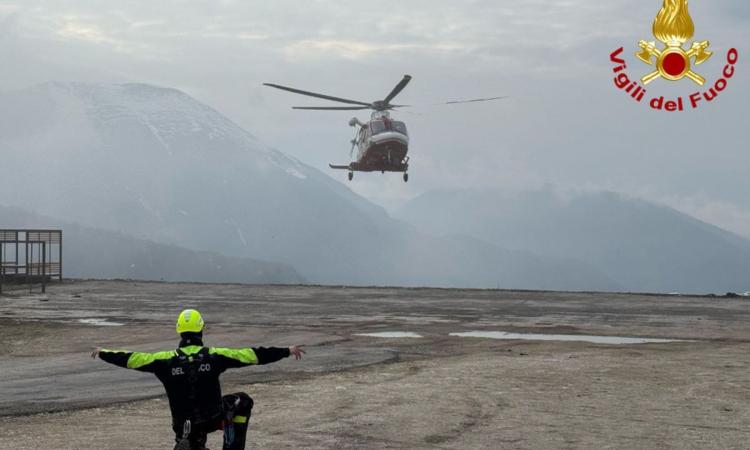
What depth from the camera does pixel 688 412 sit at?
17141 mm

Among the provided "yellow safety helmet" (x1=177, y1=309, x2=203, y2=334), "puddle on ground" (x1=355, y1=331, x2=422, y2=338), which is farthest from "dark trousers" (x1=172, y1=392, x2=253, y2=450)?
"puddle on ground" (x1=355, y1=331, x2=422, y2=338)

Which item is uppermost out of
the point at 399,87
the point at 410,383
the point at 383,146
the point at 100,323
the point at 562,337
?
the point at 399,87

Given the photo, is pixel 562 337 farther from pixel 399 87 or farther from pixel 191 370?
pixel 399 87

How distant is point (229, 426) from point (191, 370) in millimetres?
724

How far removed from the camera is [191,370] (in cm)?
984

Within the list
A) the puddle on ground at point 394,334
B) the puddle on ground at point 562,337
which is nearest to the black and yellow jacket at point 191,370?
the puddle on ground at point 562,337

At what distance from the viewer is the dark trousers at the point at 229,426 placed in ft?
32.3

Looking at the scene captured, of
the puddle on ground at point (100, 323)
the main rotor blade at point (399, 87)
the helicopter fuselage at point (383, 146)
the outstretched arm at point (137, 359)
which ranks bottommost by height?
the puddle on ground at point (100, 323)

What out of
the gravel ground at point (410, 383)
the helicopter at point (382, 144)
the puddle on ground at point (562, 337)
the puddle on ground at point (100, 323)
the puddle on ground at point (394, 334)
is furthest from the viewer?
the helicopter at point (382, 144)

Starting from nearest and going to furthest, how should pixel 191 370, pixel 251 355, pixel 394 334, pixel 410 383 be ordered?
pixel 191 370, pixel 251 355, pixel 410 383, pixel 394 334

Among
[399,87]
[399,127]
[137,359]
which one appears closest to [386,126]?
[399,127]

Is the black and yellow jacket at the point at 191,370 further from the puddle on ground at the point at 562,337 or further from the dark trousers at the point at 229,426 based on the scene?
the puddle on ground at the point at 562,337

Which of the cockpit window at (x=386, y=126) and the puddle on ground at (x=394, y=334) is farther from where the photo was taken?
the cockpit window at (x=386, y=126)

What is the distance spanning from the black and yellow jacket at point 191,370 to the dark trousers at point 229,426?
0.21ft
